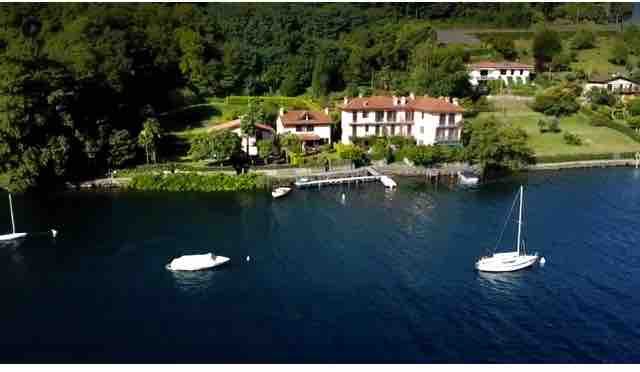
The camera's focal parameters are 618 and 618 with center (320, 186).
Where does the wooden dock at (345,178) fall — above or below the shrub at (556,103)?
below

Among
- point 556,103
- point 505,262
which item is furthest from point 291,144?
point 556,103

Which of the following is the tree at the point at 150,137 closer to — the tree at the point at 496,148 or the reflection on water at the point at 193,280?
the reflection on water at the point at 193,280

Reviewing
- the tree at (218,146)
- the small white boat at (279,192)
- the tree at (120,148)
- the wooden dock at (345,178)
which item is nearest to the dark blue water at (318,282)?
the small white boat at (279,192)

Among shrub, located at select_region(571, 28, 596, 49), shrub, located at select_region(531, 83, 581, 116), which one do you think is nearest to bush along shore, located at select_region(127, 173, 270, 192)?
shrub, located at select_region(531, 83, 581, 116)

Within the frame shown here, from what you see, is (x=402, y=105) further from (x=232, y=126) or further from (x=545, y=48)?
(x=545, y=48)

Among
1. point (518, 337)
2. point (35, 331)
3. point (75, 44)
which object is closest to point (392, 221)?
point (518, 337)

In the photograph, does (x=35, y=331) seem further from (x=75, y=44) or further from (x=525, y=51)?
(x=525, y=51)

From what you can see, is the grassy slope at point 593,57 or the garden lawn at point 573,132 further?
the grassy slope at point 593,57
